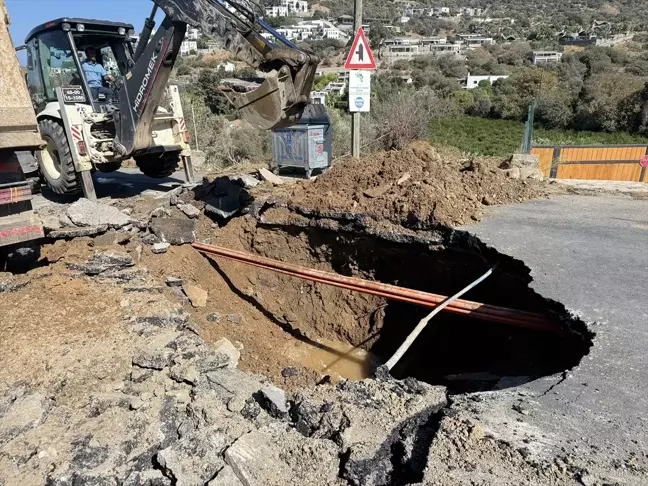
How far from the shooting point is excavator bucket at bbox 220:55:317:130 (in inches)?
193

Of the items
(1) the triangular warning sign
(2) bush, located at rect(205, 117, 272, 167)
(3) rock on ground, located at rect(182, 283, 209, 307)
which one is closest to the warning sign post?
(1) the triangular warning sign

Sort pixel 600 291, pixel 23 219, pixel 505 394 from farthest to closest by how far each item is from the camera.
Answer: pixel 23 219 < pixel 600 291 < pixel 505 394

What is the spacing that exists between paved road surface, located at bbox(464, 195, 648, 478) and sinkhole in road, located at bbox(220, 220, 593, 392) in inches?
18.7

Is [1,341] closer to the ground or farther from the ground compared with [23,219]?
closer to the ground

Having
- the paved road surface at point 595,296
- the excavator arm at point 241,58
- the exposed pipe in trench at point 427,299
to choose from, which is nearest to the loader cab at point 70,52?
the excavator arm at point 241,58

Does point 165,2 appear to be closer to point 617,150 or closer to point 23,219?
point 23,219

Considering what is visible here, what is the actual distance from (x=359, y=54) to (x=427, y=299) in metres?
5.11

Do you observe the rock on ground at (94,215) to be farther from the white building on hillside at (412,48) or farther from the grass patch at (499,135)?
the white building on hillside at (412,48)

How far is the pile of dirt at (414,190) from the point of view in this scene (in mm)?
5617

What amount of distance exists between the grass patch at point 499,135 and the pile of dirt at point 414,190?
20.1 meters

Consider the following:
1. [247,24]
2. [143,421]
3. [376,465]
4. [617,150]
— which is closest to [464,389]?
[376,465]

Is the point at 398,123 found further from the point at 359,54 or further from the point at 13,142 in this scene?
the point at 13,142

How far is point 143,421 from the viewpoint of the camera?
3.15m

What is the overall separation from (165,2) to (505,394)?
238 inches
